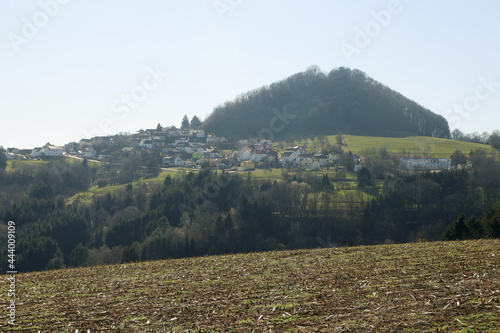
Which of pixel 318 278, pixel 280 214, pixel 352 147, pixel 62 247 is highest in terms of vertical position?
pixel 352 147

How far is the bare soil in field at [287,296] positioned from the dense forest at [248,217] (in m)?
31.6

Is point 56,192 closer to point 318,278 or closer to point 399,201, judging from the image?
point 399,201

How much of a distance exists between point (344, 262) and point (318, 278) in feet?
8.84

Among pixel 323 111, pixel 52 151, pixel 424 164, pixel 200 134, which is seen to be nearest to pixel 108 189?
pixel 52 151

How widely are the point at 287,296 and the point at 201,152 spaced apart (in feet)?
353

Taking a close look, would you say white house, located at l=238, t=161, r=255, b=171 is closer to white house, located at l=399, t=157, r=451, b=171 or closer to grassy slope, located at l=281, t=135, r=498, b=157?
grassy slope, located at l=281, t=135, r=498, b=157

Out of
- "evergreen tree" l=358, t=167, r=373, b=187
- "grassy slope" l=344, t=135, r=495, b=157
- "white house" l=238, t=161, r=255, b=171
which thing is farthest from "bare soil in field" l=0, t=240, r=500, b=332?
"grassy slope" l=344, t=135, r=495, b=157

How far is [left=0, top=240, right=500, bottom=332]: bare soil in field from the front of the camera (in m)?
8.76

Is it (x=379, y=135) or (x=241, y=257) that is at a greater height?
(x=379, y=135)

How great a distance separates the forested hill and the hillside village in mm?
13713

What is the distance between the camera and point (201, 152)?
117312 millimetres

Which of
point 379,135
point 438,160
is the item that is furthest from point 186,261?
point 379,135

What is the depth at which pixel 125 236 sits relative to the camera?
58.1 m

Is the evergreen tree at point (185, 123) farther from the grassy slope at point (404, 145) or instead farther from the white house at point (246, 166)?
the white house at point (246, 166)
